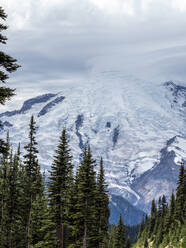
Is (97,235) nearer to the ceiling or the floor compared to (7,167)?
nearer to the floor

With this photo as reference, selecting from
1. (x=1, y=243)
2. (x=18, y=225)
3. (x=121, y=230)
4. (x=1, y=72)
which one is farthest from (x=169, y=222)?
(x=1, y=72)

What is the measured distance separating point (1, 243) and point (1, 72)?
881 inches

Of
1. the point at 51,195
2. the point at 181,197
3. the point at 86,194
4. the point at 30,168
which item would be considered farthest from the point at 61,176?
the point at 181,197

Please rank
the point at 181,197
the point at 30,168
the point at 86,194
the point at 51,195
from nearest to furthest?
the point at 51,195 < the point at 86,194 < the point at 30,168 < the point at 181,197

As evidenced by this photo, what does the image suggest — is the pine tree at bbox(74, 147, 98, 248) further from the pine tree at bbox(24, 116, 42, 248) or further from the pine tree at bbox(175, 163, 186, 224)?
the pine tree at bbox(175, 163, 186, 224)

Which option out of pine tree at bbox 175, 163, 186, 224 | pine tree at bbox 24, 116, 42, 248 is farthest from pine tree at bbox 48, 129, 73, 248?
pine tree at bbox 175, 163, 186, 224

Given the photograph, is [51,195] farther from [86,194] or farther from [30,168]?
[30,168]

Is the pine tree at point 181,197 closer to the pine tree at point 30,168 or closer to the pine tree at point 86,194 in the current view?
the pine tree at point 86,194

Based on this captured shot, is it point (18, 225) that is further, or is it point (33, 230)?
point (33, 230)

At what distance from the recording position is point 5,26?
20781mm

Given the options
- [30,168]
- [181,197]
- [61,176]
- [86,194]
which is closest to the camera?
[61,176]

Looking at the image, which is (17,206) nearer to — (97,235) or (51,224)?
(51,224)

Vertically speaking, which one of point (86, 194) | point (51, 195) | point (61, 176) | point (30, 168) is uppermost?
point (30, 168)

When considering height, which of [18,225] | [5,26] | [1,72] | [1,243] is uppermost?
[5,26]
